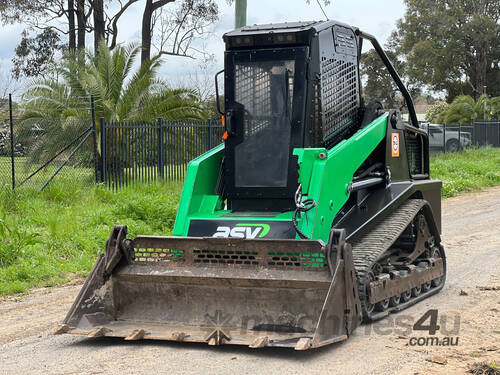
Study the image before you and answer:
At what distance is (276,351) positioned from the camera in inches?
227

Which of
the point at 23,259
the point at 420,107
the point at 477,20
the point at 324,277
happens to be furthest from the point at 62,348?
the point at 420,107

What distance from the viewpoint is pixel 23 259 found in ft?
32.0

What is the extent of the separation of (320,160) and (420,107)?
88.7 metres

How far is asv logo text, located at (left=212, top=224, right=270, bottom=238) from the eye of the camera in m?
6.68

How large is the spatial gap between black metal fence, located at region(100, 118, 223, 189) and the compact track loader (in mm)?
9109

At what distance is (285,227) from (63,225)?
230 inches

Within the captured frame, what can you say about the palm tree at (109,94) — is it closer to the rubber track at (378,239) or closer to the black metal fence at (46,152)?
the black metal fence at (46,152)

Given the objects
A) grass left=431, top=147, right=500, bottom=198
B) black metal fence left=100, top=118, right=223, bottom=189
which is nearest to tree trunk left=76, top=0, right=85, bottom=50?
grass left=431, top=147, right=500, bottom=198

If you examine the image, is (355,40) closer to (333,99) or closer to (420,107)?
(333,99)

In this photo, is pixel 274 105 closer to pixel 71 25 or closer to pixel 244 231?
pixel 244 231

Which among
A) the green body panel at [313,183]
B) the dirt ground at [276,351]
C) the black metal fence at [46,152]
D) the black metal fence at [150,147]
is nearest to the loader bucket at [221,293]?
the dirt ground at [276,351]

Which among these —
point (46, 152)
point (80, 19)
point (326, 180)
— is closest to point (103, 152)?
point (46, 152)

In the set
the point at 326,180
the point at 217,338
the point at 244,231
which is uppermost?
the point at 326,180

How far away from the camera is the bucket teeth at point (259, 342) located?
547 centimetres
